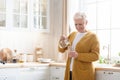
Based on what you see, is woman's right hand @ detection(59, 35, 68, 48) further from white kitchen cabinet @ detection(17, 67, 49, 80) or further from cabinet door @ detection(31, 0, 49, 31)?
cabinet door @ detection(31, 0, 49, 31)

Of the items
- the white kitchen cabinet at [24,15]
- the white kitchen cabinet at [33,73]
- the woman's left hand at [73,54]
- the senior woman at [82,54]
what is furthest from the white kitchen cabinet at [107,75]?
the white kitchen cabinet at [24,15]

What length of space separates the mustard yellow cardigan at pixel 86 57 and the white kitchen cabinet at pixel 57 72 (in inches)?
32.9

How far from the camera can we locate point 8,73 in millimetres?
4070

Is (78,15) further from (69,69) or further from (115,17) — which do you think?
(115,17)

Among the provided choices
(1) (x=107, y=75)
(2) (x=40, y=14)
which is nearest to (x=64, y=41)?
(1) (x=107, y=75)

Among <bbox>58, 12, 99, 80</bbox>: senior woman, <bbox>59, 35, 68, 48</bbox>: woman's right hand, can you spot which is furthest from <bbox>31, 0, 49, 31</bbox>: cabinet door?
<bbox>58, 12, 99, 80</bbox>: senior woman

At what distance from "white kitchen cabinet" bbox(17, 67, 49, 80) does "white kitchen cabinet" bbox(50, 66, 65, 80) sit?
0.09m

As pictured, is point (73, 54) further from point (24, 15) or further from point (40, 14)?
point (40, 14)

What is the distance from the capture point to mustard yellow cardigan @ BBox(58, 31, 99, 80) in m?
3.44

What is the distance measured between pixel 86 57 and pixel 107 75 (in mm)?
391

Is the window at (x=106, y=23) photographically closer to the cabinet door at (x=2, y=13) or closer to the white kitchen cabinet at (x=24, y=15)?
the white kitchen cabinet at (x=24, y=15)

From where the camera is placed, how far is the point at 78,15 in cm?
356

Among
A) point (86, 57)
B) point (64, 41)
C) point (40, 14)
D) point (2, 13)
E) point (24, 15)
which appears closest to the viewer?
point (86, 57)

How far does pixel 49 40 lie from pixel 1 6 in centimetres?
114
